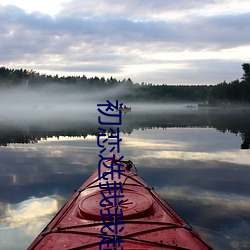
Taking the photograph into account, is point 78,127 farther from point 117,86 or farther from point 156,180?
point 117,86

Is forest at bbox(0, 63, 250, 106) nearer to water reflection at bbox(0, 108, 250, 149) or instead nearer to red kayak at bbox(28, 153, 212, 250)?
water reflection at bbox(0, 108, 250, 149)

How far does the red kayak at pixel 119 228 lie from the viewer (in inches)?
177

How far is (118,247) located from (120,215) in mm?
953

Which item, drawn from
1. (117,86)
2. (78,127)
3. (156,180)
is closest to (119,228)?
(156,180)

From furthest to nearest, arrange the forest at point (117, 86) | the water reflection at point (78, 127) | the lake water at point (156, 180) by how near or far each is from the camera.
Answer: the forest at point (117, 86) → the water reflection at point (78, 127) → the lake water at point (156, 180)

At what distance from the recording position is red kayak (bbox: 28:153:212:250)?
14.8 ft

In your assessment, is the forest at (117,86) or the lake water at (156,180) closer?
the lake water at (156,180)

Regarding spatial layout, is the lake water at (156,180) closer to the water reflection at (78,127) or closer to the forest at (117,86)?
the water reflection at (78,127)

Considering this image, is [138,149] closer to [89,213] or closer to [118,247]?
[89,213]

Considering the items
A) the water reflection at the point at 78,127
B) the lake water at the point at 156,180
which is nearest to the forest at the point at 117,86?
the water reflection at the point at 78,127

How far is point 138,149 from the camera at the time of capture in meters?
19.0

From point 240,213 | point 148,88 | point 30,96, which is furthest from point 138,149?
point 148,88

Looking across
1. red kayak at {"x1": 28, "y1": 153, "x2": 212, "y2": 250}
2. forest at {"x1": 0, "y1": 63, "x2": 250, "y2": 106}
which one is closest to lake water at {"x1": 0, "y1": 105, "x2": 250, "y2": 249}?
red kayak at {"x1": 28, "y1": 153, "x2": 212, "y2": 250}

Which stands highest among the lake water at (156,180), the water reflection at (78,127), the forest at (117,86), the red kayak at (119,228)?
the forest at (117,86)
